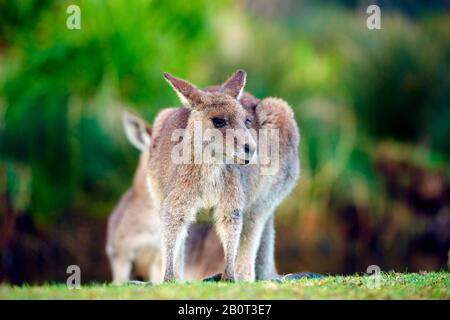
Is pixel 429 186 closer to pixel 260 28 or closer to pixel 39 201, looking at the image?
pixel 260 28

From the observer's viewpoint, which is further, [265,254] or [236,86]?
[265,254]

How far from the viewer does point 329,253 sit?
14.9 meters

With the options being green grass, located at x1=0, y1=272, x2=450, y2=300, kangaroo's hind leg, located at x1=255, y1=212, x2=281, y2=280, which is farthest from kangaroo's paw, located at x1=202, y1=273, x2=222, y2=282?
kangaroo's hind leg, located at x1=255, y1=212, x2=281, y2=280

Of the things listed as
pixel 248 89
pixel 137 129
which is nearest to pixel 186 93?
pixel 137 129

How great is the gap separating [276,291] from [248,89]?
10021 mm

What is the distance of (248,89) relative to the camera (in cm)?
1623

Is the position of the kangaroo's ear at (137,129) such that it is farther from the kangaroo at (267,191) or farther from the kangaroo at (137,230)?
the kangaroo at (267,191)

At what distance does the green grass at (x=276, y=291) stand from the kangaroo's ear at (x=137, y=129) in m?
3.77

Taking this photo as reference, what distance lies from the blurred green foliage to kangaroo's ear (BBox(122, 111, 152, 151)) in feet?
13.8

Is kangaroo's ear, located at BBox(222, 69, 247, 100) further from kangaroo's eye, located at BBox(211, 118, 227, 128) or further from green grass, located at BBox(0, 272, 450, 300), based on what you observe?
green grass, located at BBox(0, 272, 450, 300)

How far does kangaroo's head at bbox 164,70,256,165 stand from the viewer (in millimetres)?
7070

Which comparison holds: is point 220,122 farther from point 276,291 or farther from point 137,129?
point 137,129

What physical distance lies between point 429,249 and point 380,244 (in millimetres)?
802
